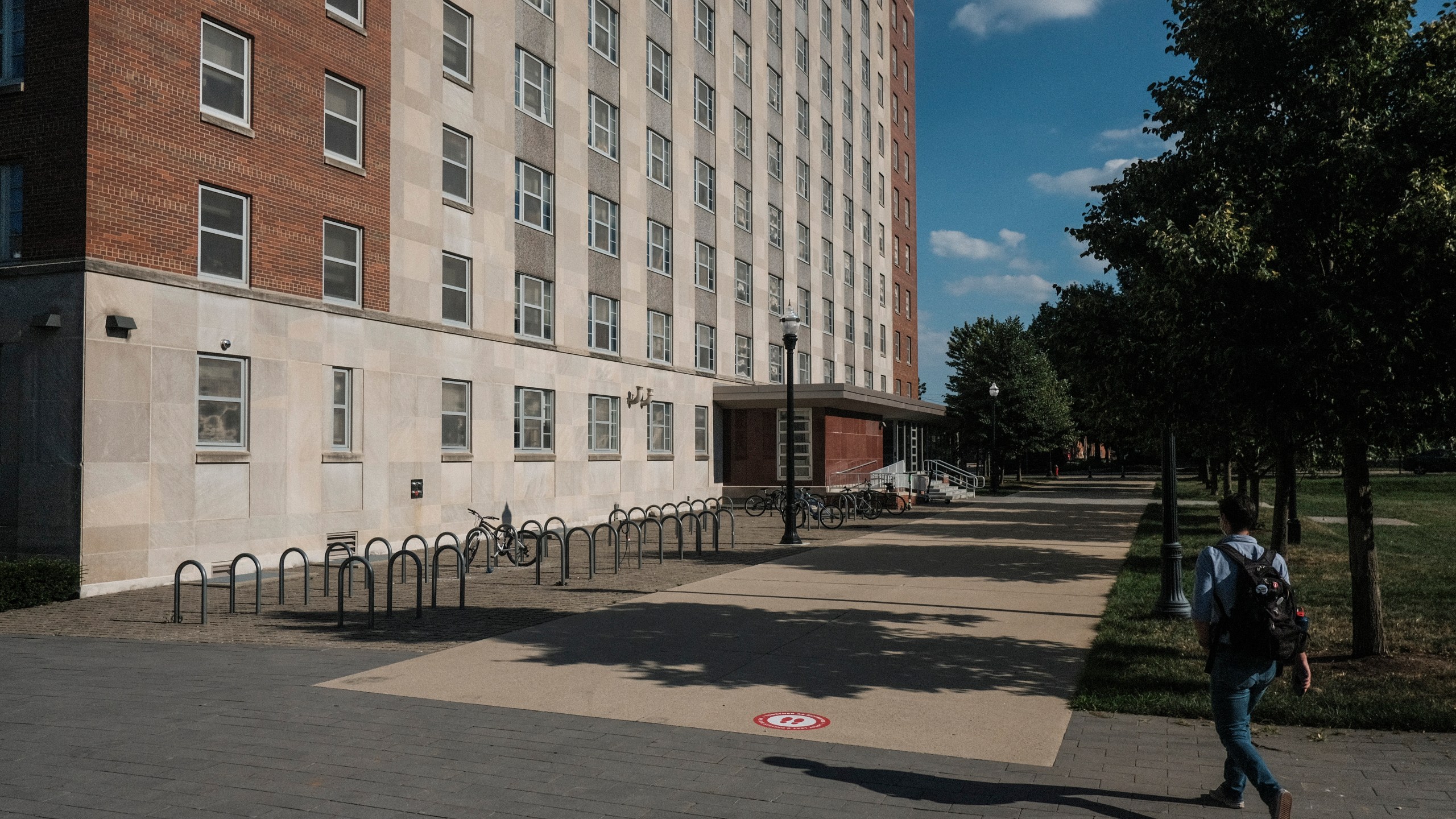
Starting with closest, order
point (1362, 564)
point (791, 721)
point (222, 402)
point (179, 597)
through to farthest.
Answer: point (791, 721) → point (1362, 564) → point (179, 597) → point (222, 402)

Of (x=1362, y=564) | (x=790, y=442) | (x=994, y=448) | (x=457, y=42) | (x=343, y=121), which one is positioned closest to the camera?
(x=1362, y=564)

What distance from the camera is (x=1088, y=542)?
2125 centimetres

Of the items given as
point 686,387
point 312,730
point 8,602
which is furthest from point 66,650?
point 686,387

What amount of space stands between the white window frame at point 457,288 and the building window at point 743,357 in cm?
1477

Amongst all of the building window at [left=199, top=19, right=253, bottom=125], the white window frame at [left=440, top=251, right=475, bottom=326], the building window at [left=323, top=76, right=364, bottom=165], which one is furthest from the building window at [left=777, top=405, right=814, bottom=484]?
the building window at [left=199, top=19, right=253, bottom=125]

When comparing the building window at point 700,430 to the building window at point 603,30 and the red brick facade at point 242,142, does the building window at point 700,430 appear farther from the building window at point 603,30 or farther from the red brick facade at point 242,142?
the red brick facade at point 242,142

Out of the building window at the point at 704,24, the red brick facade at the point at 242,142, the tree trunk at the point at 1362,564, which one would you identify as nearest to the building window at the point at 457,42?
the red brick facade at the point at 242,142

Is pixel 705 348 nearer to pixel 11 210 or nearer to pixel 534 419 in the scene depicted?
pixel 534 419

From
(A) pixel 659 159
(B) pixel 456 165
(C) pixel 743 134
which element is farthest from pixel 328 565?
(C) pixel 743 134

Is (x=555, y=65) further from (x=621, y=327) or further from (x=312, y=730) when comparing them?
(x=312, y=730)

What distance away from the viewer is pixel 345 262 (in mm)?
19828

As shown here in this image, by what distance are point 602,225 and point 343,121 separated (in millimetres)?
9627

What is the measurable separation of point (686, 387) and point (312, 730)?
2637 cm

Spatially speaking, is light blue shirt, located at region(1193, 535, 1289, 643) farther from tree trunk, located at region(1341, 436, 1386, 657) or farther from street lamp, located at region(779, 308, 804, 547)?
street lamp, located at region(779, 308, 804, 547)
